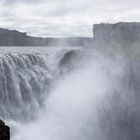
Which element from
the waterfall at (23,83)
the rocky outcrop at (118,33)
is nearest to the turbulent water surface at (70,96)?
the waterfall at (23,83)

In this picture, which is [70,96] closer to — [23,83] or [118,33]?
[23,83]

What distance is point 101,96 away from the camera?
3030 cm

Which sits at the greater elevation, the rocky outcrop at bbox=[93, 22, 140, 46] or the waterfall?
the rocky outcrop at bbox=[93, 22, 140, 46]

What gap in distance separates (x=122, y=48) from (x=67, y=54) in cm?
615

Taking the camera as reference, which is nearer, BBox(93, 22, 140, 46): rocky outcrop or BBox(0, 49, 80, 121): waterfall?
BBox(0, 49, 80, 121): waterfall

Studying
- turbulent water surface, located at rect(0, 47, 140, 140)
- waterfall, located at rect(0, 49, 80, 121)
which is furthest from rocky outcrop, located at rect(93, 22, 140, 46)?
waterfall, located at rect(0, 49, 80, 121)

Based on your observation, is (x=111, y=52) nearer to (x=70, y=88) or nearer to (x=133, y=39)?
(x=133, y=39)

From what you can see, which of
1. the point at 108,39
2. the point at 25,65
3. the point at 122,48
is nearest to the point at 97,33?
the point at 108,39

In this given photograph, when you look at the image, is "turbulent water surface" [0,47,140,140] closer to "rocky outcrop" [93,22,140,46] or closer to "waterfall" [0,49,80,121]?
"waterfall" [0,49,80,121]

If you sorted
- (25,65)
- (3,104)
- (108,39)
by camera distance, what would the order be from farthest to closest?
(108,39)
(25,65)
(3,104)

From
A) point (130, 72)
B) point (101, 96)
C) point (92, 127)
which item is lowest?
point (92, 127)

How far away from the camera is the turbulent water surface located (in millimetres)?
24453

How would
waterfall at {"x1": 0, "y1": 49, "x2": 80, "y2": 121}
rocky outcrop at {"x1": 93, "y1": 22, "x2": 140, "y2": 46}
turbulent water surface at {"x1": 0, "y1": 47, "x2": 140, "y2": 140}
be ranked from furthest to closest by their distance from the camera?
rocky outcrop at {"x1": 93, "y1": 22, "x2": 140, "y2": 46} < turbulent water surface at {"x1": 0, "y1": 47, "x2": 140, "y2": 140} < waterfall at {"x1": 0, "y1": 49, "x2": 80, "y2": 121}

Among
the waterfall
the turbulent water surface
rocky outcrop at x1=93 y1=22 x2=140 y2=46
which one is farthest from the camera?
rocky outcrop at x1=93 y1=22 x2=140 y2=46
